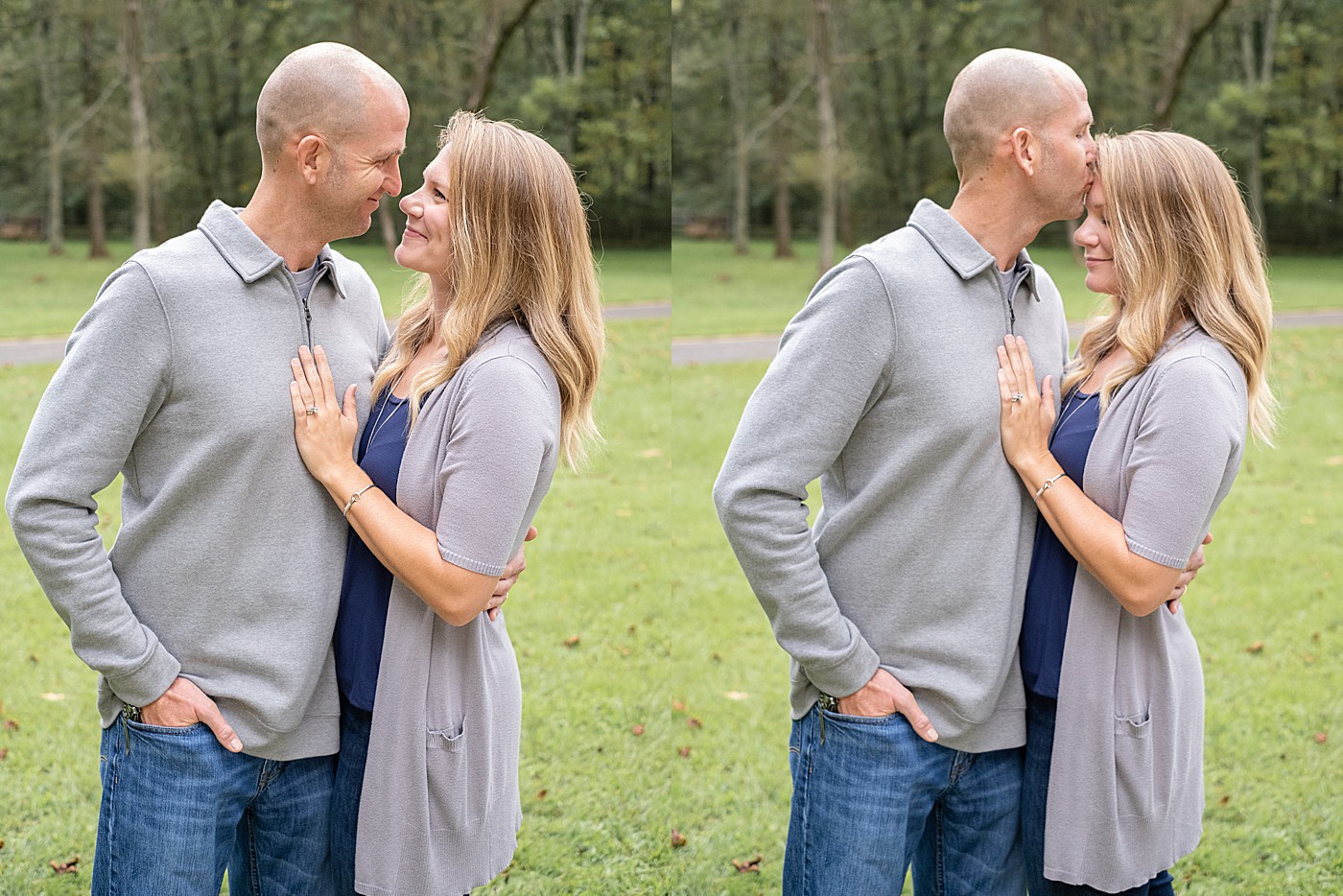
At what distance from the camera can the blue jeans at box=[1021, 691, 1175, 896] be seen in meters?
2.57

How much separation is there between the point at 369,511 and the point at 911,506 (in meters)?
1.01

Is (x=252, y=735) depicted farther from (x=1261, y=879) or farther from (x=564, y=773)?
(x=1261, y=879)

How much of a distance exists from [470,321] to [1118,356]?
4.25ft

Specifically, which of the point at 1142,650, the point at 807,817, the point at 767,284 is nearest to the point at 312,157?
the point at 807,817

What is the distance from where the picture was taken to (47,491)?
2.19 metres

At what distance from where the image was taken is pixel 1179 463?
7.57 ft

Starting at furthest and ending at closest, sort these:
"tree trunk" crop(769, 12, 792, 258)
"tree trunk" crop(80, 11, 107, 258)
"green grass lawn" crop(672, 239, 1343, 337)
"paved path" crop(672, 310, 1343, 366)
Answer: "tree trunk" crop(769, 12, 792, 258)
"tree trunk" crop(80, 11, 107, 258)
"green grass lawn" crop(672, 239, 1343, 337)
"paved path" crop(672, 310, 1343, 366)

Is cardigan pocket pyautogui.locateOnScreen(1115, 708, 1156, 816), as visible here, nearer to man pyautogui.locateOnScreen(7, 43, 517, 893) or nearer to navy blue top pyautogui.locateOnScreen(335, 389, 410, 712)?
navy blue top pyautogui.locateOnScreen(335, 389, 410, 712)

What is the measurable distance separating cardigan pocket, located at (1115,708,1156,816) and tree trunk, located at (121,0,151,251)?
41.9ft

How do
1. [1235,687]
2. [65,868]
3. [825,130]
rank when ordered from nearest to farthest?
[65,868] → [1235,687] → [825,130]

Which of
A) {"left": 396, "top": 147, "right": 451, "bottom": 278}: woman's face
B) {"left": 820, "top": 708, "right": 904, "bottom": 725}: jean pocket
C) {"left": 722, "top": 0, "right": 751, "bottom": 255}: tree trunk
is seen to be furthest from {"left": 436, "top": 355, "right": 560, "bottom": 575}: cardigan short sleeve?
{"left": 722, "top": 0, "right": 751, "bottom": 255}: tree trunk

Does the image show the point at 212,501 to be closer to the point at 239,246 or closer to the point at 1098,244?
the point at 239,246

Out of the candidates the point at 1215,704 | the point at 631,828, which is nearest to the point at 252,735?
the point at 631,828

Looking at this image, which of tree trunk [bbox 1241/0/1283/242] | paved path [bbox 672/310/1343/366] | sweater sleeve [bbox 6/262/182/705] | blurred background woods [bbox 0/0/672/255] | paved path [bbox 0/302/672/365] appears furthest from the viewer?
tree trunk [bbox 1241/0/1283/242]
